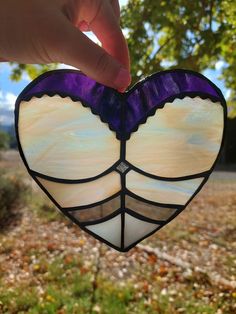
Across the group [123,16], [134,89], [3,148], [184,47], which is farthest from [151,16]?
[3,148]

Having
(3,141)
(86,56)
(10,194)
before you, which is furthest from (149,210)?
(3,141)

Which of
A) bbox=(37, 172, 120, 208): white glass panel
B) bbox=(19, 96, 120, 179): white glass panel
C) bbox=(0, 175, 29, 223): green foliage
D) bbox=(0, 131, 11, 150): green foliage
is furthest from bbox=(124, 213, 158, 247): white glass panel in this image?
bbox=(0, 131, 11, 150): green foliage

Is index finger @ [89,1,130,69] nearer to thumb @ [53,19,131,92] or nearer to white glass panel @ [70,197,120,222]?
thumb @ [53,19,131,92]

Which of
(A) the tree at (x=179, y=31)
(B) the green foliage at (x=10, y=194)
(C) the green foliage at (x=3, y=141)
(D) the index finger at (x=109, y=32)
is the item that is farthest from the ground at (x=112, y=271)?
(C) the green foliage at (x=3, y=141)

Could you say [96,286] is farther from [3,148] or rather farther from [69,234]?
[3,148]

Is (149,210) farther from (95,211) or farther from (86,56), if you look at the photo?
(86,56)
